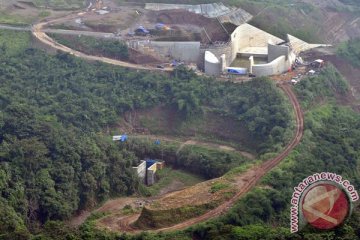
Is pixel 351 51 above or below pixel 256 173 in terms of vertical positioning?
above

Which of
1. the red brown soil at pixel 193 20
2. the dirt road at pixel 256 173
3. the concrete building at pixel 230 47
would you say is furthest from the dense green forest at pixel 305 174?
the red brown soil at pixel 193 20

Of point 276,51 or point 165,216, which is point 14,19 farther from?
point 165,216

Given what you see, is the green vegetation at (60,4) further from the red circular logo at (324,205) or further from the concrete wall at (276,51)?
the red circular logo at (324,205)

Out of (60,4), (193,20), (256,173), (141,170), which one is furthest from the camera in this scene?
(60,4)

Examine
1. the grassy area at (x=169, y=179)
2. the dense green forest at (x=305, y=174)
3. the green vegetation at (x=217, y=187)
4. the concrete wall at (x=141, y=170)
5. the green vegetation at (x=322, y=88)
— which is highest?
the green vegetation at (x=322, y=88)

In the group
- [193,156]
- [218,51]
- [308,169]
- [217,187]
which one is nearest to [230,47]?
[218,51]
